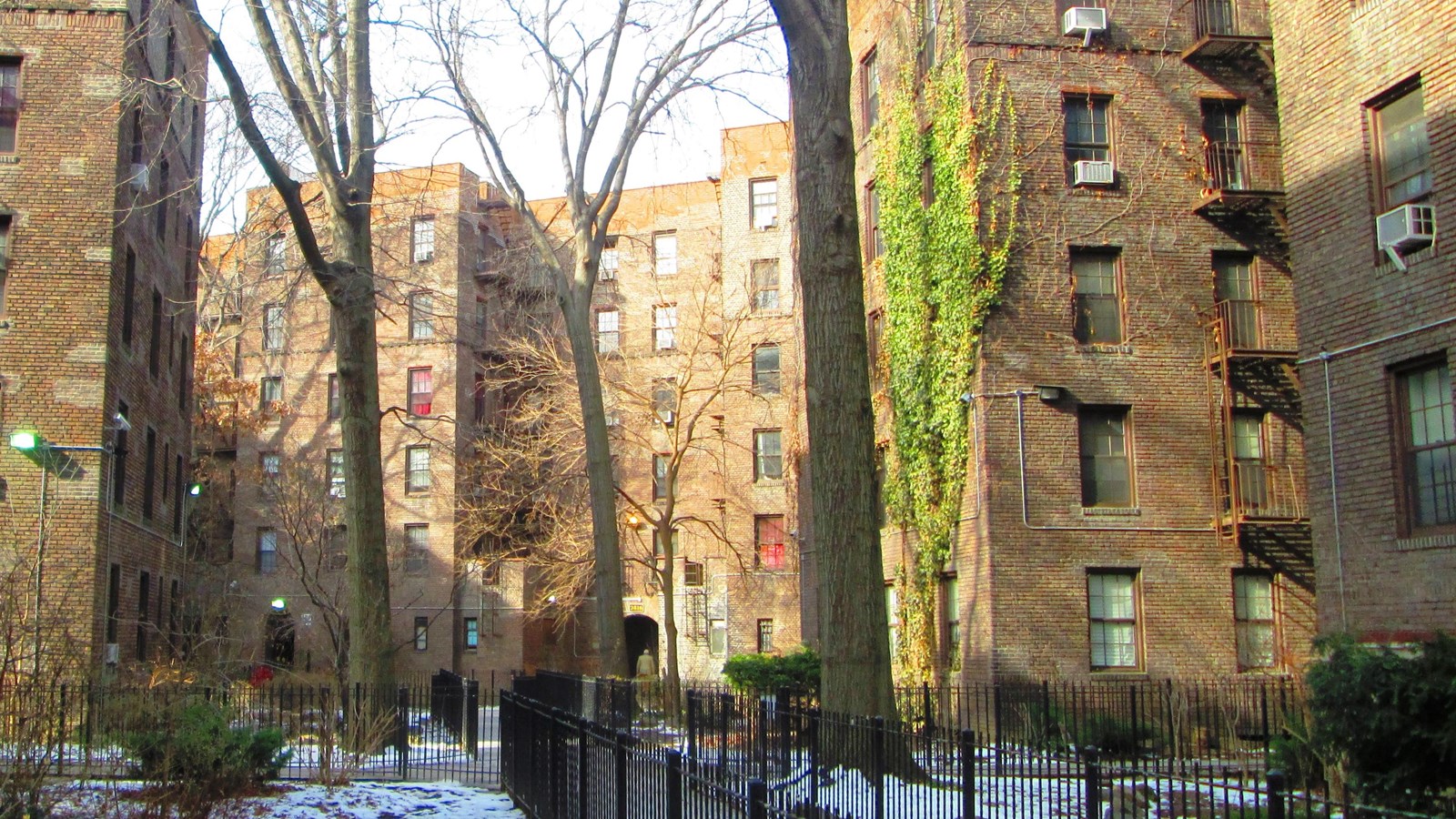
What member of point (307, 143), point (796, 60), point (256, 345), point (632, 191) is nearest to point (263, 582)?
point (256, 345)

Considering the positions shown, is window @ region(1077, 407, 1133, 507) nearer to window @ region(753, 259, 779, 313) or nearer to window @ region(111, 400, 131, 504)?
window @ region(111, 400, 131, 504)

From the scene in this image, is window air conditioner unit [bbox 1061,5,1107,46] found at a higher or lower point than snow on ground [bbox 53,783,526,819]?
higher

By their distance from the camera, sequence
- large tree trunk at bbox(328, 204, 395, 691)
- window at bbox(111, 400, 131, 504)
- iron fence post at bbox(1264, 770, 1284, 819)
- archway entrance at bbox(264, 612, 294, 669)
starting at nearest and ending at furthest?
iron fence post at bbox(1264, 770, 1284, 819) → large tree trunk at bbox(328, 204, 395, 691) → window at bbox(111, 400, 131, 504) → archway entrance at bbox(264, 612, 294, 669)

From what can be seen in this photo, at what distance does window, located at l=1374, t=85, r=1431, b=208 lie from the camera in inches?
643

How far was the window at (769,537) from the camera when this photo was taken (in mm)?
43844

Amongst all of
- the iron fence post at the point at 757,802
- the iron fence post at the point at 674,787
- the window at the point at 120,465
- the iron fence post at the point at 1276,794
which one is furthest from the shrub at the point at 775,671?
the iron fence post at the point at 757,802

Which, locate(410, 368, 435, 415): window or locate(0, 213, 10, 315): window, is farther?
locate(410, 368, 435, 415): window

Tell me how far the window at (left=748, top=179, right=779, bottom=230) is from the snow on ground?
3067 cm

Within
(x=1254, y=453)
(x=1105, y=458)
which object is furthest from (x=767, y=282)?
(x=1254, y=453)

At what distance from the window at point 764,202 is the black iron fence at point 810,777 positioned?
97.3ft

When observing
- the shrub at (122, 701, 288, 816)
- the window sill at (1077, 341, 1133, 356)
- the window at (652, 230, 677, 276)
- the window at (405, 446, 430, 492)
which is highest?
the window at (652, 230, 677, 276)

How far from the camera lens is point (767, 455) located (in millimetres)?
43781

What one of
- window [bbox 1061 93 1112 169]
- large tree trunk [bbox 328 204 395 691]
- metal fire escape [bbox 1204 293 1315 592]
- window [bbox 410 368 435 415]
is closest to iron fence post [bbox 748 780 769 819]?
large tree trunk [bbox 328 204 395 691]

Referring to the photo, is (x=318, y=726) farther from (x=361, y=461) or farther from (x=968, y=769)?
(x=968, y=769)
